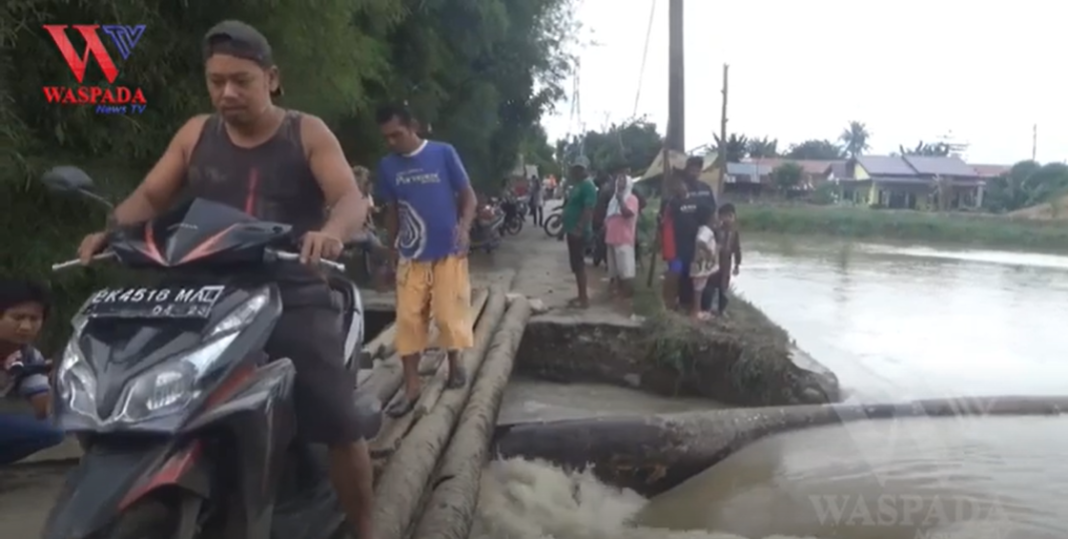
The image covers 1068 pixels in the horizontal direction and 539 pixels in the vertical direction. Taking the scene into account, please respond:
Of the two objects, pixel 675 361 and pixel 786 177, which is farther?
pixel 786 177

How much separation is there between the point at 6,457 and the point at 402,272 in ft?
6.62

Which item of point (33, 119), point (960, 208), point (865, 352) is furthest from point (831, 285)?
point (960, 208)

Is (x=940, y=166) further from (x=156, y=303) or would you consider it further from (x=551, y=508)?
(x=156, y=303)

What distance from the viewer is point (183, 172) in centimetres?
300

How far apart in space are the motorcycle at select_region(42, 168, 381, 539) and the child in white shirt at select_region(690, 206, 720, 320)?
6.92m

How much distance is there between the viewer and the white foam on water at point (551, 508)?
4668 mm

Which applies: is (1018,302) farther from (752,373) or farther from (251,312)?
(251,312)

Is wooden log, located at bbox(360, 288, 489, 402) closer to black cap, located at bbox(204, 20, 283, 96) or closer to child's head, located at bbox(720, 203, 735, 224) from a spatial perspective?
black cap, located at bbox(204, 20, 283, 96)

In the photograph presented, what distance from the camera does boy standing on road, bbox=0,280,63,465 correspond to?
3.78 metres

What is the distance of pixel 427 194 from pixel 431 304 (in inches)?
22.2

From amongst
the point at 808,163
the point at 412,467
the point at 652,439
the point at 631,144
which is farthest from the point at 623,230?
the point at 808,163

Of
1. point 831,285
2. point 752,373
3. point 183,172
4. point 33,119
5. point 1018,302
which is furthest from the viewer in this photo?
point 831,285

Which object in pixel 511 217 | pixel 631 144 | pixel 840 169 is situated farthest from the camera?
pixel 840 169

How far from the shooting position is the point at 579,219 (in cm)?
1120
